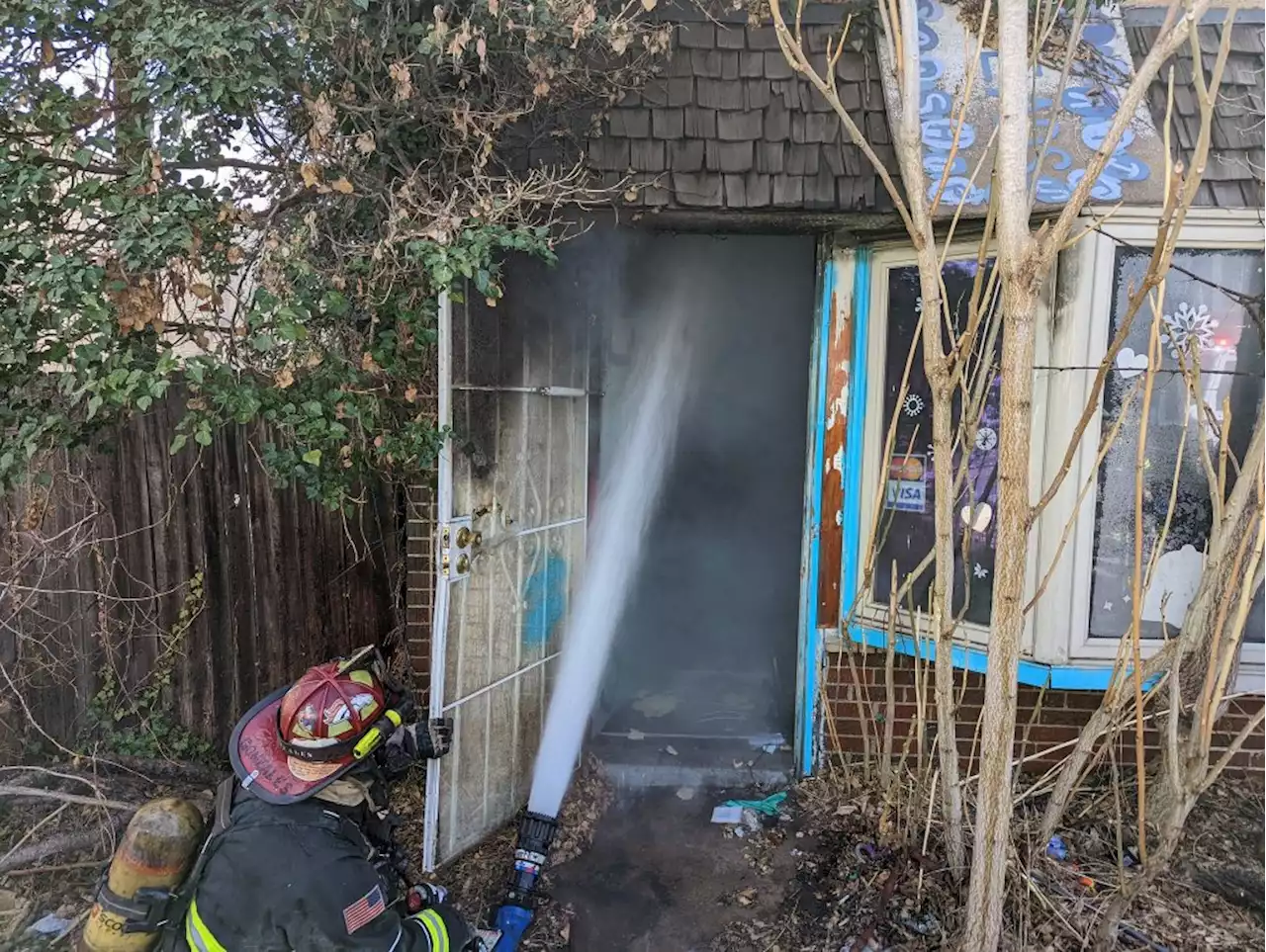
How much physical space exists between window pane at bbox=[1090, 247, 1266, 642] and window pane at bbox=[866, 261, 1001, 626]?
1.53ft

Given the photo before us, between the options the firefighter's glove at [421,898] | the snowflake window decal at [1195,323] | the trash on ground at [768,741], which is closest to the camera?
the firefighter's glove at [421,898]

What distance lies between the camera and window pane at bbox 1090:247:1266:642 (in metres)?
3.54

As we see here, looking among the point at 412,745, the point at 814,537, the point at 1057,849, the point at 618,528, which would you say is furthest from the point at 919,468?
the point at 412,745

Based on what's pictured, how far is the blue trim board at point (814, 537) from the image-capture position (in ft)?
13.6

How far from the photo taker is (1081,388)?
3.48m

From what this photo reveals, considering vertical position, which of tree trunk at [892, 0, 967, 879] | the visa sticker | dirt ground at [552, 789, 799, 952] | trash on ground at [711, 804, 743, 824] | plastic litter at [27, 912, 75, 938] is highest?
tree trunk at [892, 0, 967, 879]

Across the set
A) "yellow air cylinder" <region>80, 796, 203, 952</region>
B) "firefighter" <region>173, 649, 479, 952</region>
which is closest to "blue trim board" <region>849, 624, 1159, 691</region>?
"firefighter" <region>173, 649, 479, 952</region>

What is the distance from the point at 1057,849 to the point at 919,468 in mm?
1802

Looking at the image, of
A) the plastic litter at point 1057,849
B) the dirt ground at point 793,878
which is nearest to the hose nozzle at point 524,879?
the dirt ground at point 793,878

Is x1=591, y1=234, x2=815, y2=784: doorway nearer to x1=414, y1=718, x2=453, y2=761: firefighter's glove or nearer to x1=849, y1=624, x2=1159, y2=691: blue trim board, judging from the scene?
x1=849, y1=624, x2=1159, y2=691: blue trim board

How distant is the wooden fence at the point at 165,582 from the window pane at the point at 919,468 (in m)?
2.80

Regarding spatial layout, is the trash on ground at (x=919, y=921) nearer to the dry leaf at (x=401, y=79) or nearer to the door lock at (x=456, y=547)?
the door lock at (x=456, y=547)

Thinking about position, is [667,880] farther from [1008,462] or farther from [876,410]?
[1008,462]

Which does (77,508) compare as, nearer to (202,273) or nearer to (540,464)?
(202,273)
